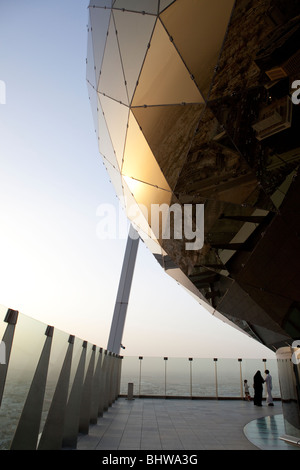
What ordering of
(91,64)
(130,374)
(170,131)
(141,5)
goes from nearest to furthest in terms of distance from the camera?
(141,5), (170,131), (91,64), (130,374)

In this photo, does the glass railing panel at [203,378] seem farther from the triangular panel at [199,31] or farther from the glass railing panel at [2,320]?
the triangular panel at [199,31]

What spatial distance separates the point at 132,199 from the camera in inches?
340

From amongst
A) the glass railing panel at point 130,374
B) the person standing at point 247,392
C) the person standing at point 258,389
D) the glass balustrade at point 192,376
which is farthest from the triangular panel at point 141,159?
the person standing at point 247,392


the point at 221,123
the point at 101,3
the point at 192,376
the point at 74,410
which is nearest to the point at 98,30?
the point at 101,3

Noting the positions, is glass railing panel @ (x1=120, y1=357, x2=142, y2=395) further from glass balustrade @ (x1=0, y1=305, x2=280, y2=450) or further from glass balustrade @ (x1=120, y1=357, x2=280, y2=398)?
glass balustrade @ (x1=0, y1=305, x2=280, y2=450)

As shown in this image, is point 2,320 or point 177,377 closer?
point 2,320

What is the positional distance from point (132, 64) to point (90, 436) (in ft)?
27.2

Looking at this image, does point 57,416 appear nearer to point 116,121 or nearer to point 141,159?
point 141,159

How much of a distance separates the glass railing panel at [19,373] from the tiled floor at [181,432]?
3451 millimetres

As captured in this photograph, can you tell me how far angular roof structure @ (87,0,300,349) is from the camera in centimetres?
439

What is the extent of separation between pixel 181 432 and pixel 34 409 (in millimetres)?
5899

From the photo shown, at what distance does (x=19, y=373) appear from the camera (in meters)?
4.34

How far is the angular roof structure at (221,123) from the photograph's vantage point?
14.4ft

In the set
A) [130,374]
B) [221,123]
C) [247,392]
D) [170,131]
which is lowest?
[247,392]
